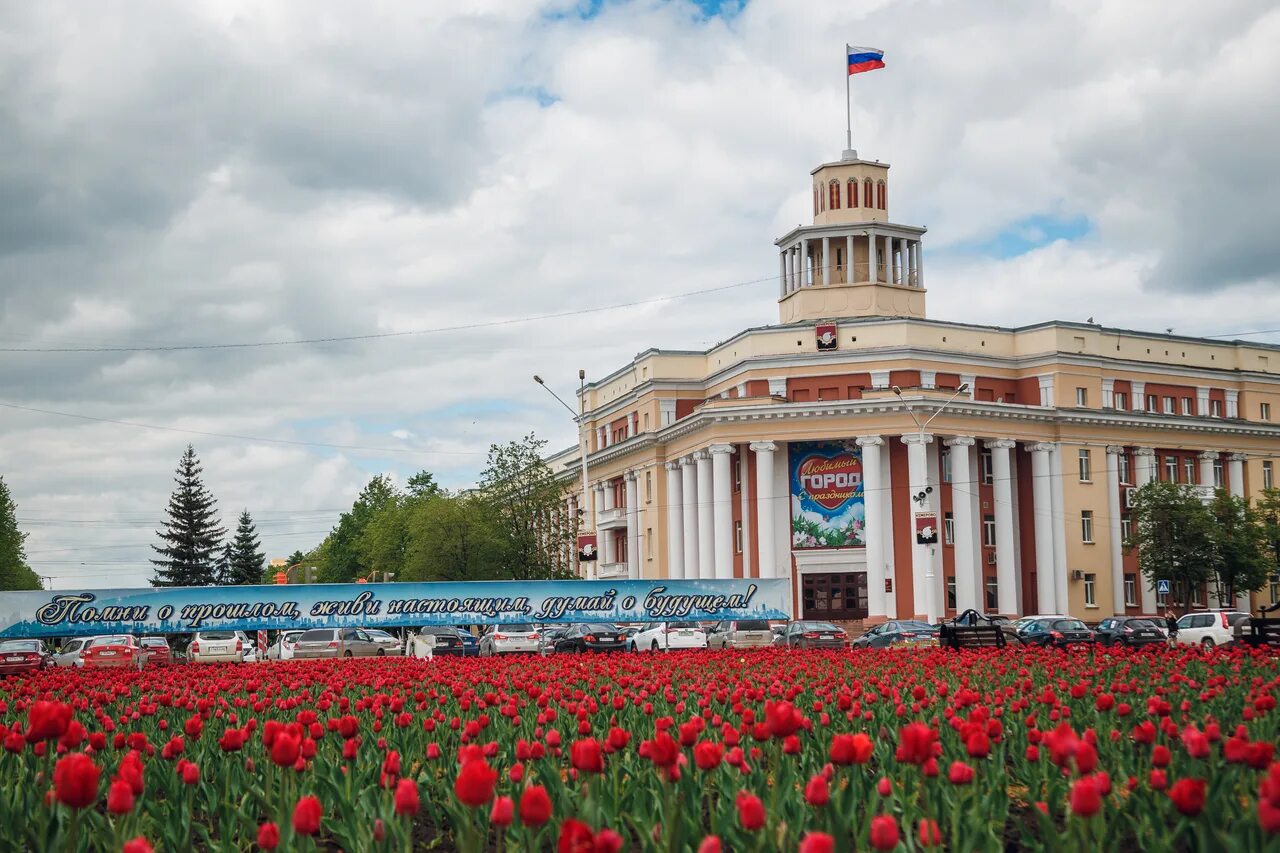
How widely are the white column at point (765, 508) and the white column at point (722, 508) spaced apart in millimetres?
2008

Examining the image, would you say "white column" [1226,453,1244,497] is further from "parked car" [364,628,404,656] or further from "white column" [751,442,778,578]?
"parked car" [364,628,404,656]

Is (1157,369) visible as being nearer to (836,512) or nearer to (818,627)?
(836,512)

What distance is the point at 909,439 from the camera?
231 feet

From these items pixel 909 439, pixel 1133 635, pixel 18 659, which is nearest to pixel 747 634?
pixel 1133 635

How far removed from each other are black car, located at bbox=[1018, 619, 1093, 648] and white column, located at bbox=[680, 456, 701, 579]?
31020 mm

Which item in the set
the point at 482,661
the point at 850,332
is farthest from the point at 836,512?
the point at 482,661

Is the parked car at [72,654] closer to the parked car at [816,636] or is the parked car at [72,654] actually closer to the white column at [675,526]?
the parked car at [816,636]

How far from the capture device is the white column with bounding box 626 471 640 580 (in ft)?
287

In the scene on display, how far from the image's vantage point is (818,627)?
163 ft

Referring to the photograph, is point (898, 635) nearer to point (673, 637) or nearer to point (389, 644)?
point (673, 637)

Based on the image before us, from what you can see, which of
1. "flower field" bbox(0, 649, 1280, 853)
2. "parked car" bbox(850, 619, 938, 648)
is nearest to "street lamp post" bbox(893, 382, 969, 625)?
"parked car" bbox(850, 619, 938, 648)

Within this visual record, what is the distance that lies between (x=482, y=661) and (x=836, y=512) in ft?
168

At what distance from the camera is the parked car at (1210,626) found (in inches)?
1918

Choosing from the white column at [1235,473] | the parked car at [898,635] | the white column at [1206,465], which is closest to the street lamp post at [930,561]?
the parked car at [898,635]
